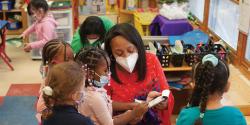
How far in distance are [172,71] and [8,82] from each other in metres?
2.46

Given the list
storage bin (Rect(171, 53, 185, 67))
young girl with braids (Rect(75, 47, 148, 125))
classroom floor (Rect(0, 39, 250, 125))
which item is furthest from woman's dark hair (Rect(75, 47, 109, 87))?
storage bin (Rect(171, 53, 185, 67))

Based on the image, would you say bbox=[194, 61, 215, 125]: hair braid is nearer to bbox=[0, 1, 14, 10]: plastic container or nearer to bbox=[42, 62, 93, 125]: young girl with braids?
bbox=[42, 62, 93, 125]: young girl with braids

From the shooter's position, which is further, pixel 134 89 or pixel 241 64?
pixel 241 64

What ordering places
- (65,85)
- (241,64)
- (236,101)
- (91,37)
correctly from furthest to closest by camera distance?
(241,64) → (236,101) → (91,37) → (65,85)

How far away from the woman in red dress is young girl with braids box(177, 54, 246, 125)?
45 centimetres

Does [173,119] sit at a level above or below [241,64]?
below

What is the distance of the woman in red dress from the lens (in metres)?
2.12

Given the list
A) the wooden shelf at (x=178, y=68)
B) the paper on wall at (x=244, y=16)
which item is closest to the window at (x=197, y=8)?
the paper on wall at (x=244, y=16)

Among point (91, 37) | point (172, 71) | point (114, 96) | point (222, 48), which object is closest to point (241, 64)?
point (222, 48)

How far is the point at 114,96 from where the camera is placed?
219 centimetres

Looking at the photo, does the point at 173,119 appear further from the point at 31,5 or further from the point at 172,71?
the point at 31,5

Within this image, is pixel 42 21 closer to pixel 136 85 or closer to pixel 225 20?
pixel 225 20

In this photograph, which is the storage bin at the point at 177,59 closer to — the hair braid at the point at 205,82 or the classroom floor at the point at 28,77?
the classroom floor at the point at 28,77

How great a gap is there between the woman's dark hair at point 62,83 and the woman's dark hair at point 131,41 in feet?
1.83
